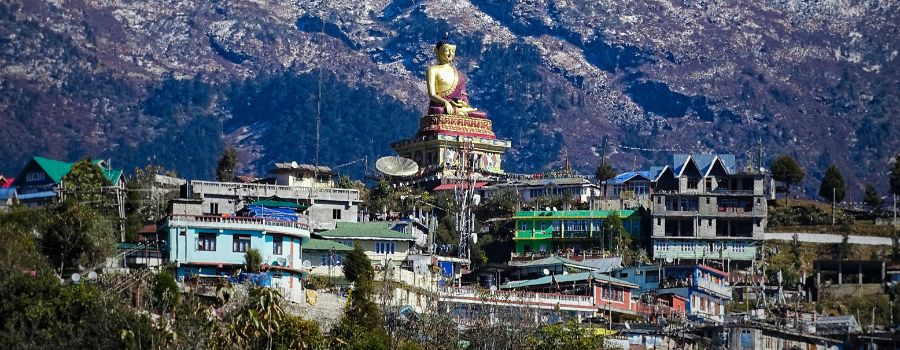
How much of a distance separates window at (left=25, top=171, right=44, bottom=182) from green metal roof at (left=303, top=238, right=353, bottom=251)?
2243 cm

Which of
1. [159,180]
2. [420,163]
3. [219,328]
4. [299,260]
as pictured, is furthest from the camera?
[420,163]

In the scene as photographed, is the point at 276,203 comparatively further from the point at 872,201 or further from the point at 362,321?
the point at 872,201

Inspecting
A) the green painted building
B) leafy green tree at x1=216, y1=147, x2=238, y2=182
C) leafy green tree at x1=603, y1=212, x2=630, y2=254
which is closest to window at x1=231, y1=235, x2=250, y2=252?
the green painted building

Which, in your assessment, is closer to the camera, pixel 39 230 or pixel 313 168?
pixel 39 230

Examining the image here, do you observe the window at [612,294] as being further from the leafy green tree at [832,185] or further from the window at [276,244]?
the leafy green tree at [832,185]

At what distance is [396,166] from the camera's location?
14525cm

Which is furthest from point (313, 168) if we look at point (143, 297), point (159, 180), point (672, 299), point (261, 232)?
→ point (143, 297)

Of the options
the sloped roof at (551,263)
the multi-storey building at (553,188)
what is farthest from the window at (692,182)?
the sloped roof at (551,263)

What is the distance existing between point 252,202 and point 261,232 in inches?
681

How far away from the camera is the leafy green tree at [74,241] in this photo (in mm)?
96312

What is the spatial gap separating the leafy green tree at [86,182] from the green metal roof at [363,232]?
33.5 feet

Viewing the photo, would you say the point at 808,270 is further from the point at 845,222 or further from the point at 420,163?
the point at 420,163

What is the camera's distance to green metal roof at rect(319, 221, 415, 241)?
4528 inches

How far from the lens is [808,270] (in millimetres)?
130125
